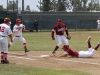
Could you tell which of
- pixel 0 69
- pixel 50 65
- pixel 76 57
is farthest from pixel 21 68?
pixel 76 57

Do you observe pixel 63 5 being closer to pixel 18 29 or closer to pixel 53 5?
pixel 53 5

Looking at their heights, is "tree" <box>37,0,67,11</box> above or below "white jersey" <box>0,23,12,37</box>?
above

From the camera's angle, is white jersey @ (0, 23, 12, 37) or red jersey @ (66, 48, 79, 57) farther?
red jersey @ (66, 48, 79, 57)

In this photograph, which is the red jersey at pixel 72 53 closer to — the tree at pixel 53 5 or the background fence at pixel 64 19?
the background fence at pixel 64 19

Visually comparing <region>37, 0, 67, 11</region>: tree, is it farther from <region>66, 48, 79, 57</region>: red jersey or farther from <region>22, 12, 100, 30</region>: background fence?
<region>66, 48, 79, 57</region>: red jersey

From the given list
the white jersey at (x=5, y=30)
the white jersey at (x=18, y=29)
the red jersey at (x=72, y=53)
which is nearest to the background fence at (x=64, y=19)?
the white jersey at (x=18, y=29)

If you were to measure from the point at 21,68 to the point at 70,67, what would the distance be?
6.32 ft

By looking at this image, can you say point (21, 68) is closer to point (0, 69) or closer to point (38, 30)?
point (0, 69)

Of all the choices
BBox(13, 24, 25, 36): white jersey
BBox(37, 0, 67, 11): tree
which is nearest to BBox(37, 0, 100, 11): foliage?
BBox(37, 0, 67, 11): tree

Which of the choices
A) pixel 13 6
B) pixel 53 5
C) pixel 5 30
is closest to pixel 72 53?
pixel 5 30

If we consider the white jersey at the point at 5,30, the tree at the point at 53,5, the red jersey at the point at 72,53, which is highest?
the tree at the point at 53,5

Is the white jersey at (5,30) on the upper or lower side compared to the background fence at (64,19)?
upper

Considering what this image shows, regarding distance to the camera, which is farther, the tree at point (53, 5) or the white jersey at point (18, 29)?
the tree at point (53, 5)

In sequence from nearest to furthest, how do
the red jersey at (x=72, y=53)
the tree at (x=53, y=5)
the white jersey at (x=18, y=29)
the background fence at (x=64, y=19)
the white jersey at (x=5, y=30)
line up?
the white jersey at (x=5, y=30)
the red jersey at (x=72, y=53)
the white jersey at (x=18, y=29)
the background fence at (x=64, y=19)
the tree at (x=53, y=5)
